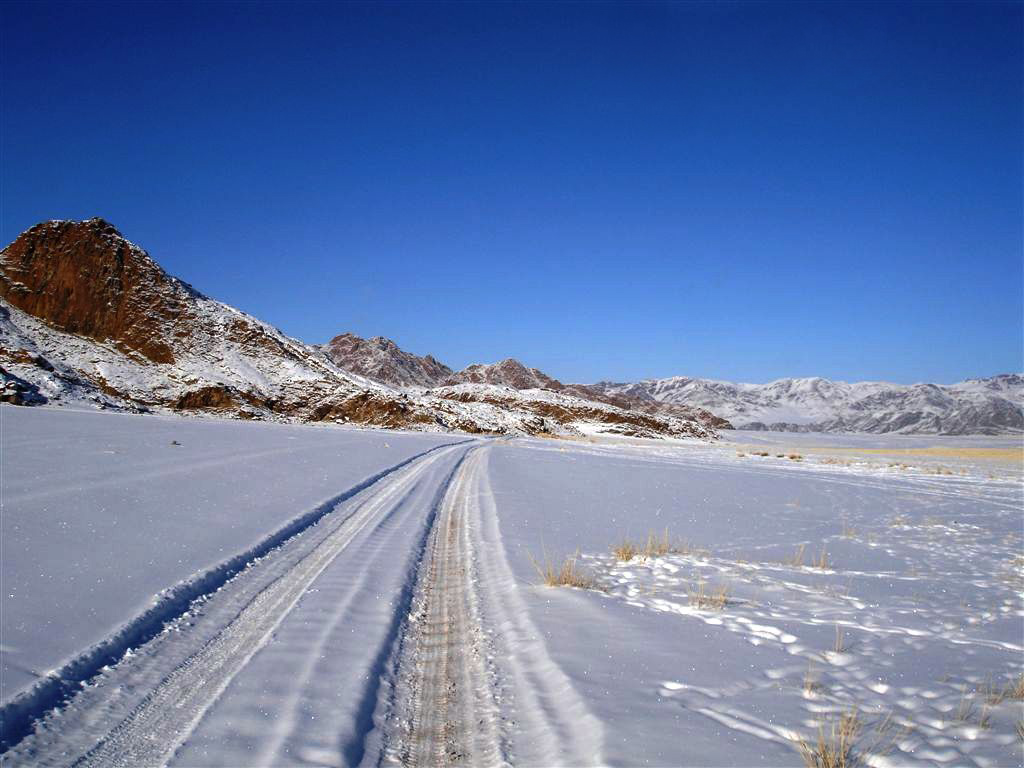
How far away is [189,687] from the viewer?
404cm

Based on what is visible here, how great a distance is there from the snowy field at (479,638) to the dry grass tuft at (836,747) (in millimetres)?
65

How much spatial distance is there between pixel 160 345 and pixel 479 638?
8906cm

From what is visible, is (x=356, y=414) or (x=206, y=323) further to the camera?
(x=206, y=323)

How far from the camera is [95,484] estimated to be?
1166 centimetres

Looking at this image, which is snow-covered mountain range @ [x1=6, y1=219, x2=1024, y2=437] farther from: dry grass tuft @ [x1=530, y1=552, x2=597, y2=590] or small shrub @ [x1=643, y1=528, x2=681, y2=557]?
dry grass tuft @ [x1=530, y1=552, x2=597, y2=590]

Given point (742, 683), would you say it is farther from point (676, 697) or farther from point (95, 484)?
point (95, 484)

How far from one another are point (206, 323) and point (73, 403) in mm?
39630

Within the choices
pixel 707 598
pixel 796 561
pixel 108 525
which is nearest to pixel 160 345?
pixel 108 525

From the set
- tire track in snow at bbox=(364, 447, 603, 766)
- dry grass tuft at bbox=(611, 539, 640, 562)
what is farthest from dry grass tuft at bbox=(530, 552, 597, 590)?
dry grass tuft at bbox=(611, 539, 640, 562)

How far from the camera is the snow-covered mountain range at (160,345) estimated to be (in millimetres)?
69812

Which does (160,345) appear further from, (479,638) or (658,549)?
(479,638)

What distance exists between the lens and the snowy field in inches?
136

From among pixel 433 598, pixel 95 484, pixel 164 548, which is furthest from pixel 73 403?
pixel 433 598

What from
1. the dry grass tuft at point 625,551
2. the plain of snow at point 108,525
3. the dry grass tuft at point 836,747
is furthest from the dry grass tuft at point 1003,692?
the plain of snow at point 108,525
